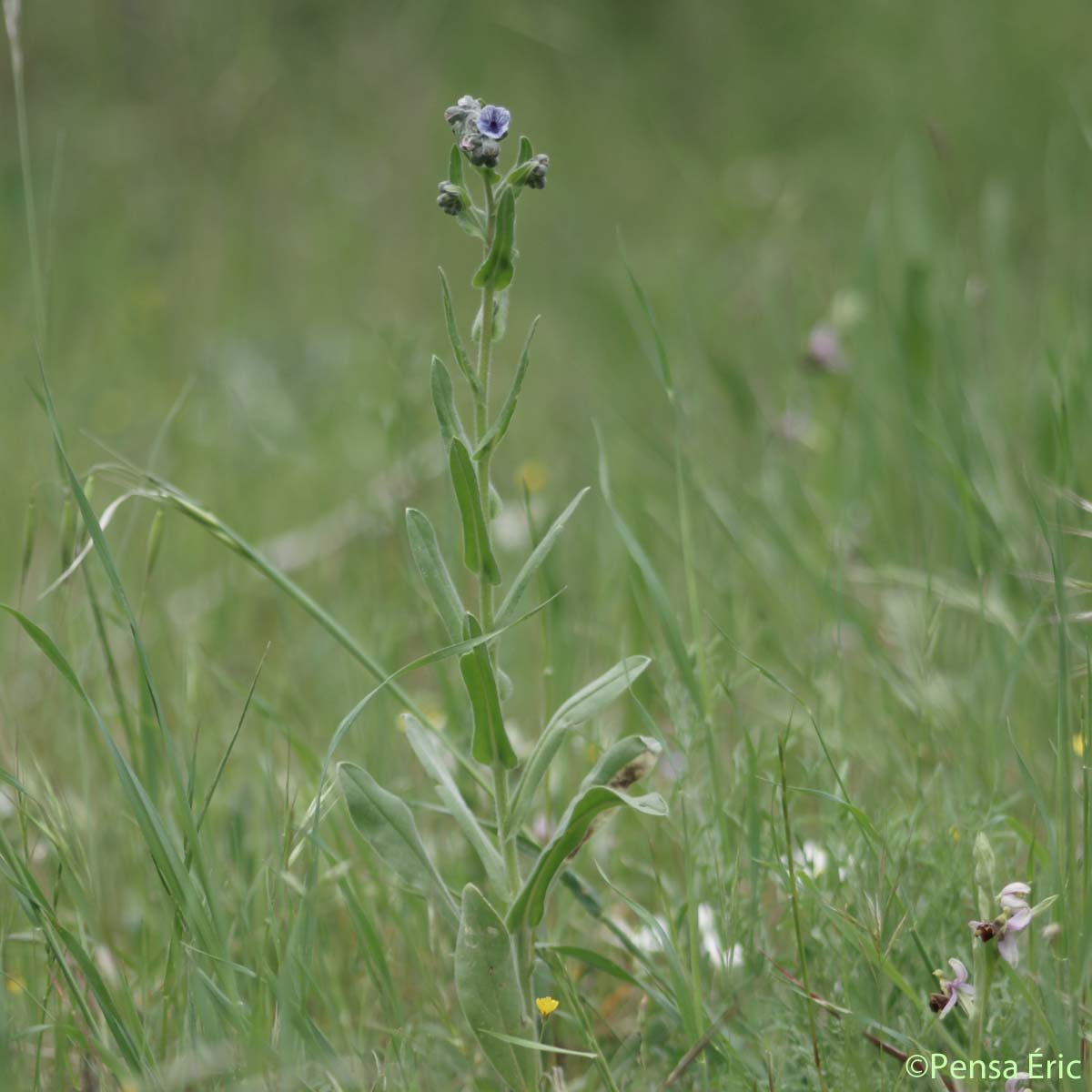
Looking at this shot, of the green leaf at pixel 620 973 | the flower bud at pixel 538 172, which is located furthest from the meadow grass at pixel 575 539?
the flower bud at pixel 538 172

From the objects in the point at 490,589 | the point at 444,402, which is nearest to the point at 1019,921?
the point at 490,589

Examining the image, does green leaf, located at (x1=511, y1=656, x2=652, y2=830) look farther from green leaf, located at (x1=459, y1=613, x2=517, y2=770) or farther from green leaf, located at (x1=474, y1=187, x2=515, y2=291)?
green leaf, located at (x1=474, y1=187, x2=515, y2=291)

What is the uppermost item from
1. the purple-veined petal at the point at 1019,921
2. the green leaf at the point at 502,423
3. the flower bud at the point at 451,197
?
the flower bud at the point at 451,197

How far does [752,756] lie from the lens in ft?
4.59

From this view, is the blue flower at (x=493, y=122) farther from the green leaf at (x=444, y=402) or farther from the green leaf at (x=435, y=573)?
the green leaf at (x=435, y=573)

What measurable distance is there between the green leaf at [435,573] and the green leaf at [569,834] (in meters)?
0.23

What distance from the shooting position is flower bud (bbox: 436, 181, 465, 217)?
50.3 inches

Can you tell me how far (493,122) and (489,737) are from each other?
0.68 meters

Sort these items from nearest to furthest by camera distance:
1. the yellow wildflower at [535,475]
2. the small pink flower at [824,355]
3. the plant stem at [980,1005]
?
the plant stem at [980,1005] < the small pink flower at [824,355] < the yellow wildflower at [535,475]

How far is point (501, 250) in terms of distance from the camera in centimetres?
127

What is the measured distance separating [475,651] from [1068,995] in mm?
679

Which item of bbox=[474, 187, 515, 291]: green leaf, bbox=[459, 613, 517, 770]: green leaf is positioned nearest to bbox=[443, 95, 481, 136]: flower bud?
bbox=[474, 187, 515, 291]: green leaf

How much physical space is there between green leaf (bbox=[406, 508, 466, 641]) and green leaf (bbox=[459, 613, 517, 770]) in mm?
31

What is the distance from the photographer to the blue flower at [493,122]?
129 centimetres
